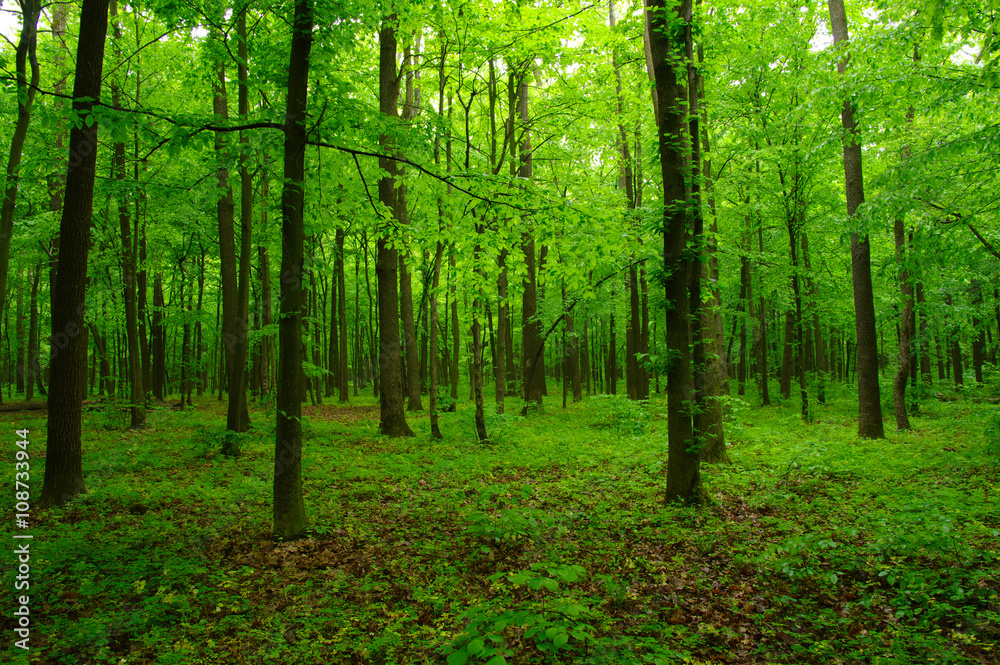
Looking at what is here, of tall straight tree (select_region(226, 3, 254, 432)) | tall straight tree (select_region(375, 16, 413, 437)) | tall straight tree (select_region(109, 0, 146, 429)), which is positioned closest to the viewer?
tall straight tree (select_region(226, 3, 254, 432))

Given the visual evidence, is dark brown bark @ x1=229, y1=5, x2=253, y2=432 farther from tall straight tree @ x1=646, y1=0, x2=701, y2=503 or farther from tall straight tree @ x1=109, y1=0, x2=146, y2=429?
tall straight tree @ x1=646, y1=0, x2=701, y2=503

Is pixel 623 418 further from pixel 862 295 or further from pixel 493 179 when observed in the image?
pixel 493 179

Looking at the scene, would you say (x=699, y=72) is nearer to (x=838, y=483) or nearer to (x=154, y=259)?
(x=838, y=483)

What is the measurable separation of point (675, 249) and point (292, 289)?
5.03 meters

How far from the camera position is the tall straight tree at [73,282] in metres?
6.52

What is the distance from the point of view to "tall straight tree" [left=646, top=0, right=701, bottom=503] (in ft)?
21.7

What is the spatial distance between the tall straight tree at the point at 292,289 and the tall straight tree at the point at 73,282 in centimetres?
315

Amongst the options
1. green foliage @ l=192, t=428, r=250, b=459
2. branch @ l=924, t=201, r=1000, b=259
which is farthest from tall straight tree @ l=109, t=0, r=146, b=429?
branch @ l=924, t=201, r=1000, b=259

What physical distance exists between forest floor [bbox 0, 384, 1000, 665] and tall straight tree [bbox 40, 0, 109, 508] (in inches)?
23.2

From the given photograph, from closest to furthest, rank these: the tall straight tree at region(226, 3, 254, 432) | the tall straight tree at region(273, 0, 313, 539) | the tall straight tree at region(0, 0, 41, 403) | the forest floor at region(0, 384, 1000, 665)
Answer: the forest floor at region(0, 384, 1000, 665), the tall straight tree at region(273, 0, 313, 539), the tall straight tree at region(0, 0, 41, 403), the tall straight tree at region(226, 3, 254, 432)

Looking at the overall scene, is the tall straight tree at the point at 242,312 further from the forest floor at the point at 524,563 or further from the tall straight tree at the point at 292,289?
the tall straight tree at the point at 292,289

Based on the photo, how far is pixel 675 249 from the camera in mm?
6676

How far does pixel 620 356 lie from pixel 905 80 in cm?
3798

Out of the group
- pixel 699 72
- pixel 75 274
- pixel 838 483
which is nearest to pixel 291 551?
pixel 75 274
